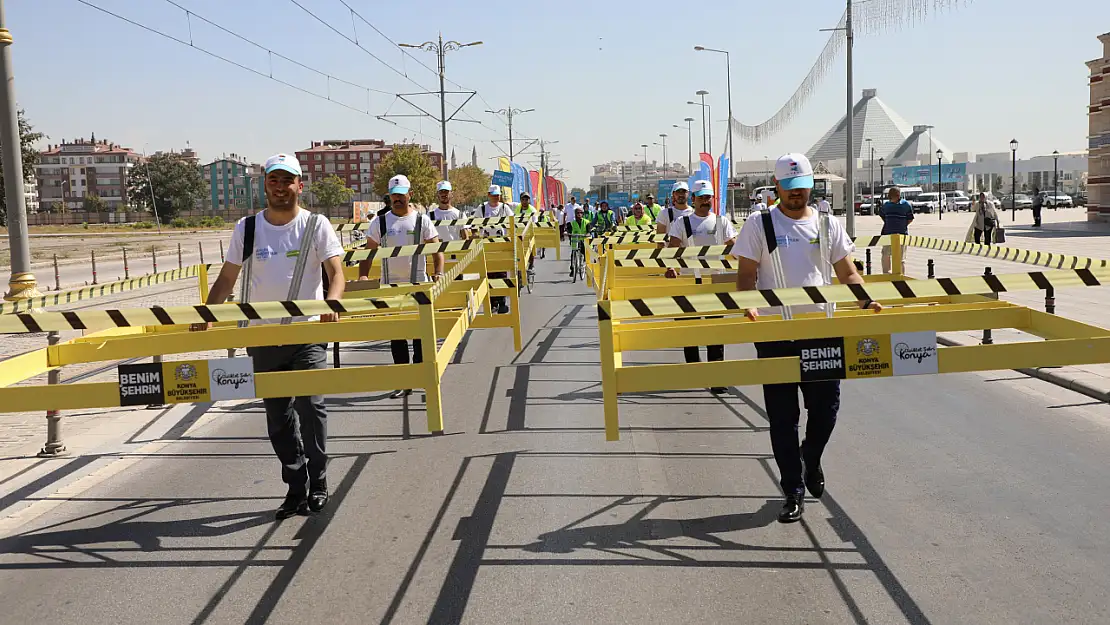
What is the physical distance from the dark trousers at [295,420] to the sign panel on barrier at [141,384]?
60 centimetres

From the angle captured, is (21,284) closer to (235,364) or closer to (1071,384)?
(235,364)

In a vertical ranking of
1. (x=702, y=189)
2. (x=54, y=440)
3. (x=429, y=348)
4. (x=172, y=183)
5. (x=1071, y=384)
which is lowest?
(x=1071, y=384)

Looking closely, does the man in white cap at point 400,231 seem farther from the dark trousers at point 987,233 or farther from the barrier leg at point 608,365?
the dark trousers at point 987,233

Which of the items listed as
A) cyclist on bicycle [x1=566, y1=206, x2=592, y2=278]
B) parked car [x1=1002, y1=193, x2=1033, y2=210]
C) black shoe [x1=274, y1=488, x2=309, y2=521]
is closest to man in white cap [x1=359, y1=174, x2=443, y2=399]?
black shoe [x1=274, y1=488, x2=309, y2=521]

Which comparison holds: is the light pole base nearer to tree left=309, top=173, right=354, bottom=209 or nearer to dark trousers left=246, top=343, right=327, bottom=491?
dark trousers left=246, top=343, right=327, bottom=491

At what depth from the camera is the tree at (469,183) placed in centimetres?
12089

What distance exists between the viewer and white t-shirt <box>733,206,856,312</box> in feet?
18.6

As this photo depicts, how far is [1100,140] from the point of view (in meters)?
52.0

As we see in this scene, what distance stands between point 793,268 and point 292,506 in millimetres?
2979

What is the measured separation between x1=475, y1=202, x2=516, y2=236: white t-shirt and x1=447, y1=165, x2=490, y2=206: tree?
9582cm

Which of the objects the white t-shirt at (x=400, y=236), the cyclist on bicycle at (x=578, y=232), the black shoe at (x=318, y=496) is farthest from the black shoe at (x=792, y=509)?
the cyclist on bicycle at (x=578, y=232)

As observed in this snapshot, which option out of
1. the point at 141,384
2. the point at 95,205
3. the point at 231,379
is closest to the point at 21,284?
the point at 141,384

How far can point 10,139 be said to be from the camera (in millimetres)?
12164

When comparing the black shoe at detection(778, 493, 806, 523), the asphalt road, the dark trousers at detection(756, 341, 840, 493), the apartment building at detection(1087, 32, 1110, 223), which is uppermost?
the apartment building at detection(1087, 32, 1110, 223)
